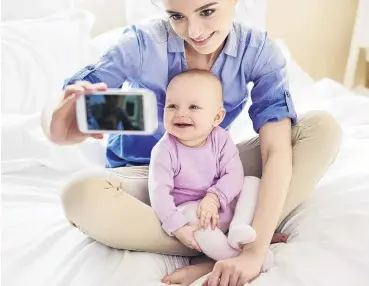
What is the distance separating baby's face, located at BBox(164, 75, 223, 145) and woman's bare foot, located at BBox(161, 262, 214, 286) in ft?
0.71

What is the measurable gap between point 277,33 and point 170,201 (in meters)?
1.35

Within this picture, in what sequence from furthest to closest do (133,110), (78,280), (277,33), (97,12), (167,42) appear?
1. (277,33)
2. (97,12)
3. (167,42)
4. (78,280)
5. (133,110)

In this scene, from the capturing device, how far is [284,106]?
100 cm

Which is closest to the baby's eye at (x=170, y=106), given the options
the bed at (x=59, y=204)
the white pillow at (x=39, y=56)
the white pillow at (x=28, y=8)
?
the bed at (x=59, y=204)

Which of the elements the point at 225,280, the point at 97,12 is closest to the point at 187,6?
the point at 225,280

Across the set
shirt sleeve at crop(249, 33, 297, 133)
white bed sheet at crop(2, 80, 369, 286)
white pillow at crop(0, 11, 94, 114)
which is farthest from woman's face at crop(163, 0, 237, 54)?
white pillow at crop(0, 11, 94, 114)

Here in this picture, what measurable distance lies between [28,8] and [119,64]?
0.81m

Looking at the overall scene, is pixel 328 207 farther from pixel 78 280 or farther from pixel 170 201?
pixel 78 280

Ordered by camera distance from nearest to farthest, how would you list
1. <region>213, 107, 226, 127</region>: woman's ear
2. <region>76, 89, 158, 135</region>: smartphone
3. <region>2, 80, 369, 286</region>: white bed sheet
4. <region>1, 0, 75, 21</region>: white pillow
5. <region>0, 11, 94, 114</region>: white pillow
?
<region>76, 89, 158, 135</region>: smartphone
<region>2, 80, 369, 286</region>: white bed sheet
<region>213, 107, 226, 127</region>: woman's ear
<region>0, 11, 94, 114</region>: white pillow
<region>1, 0, 75, 21</region>: white pillow

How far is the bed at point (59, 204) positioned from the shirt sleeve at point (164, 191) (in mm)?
66

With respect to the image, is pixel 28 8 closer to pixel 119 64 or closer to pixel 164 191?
pixel 119 64

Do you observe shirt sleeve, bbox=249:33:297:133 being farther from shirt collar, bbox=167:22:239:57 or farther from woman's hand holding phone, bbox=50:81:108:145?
woman's hand holding phone, bbox=50:81:108:145

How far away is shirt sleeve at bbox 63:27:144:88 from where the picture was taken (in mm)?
925

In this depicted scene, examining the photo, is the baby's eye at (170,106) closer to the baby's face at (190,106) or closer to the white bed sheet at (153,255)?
the baby's face at (190,106)
